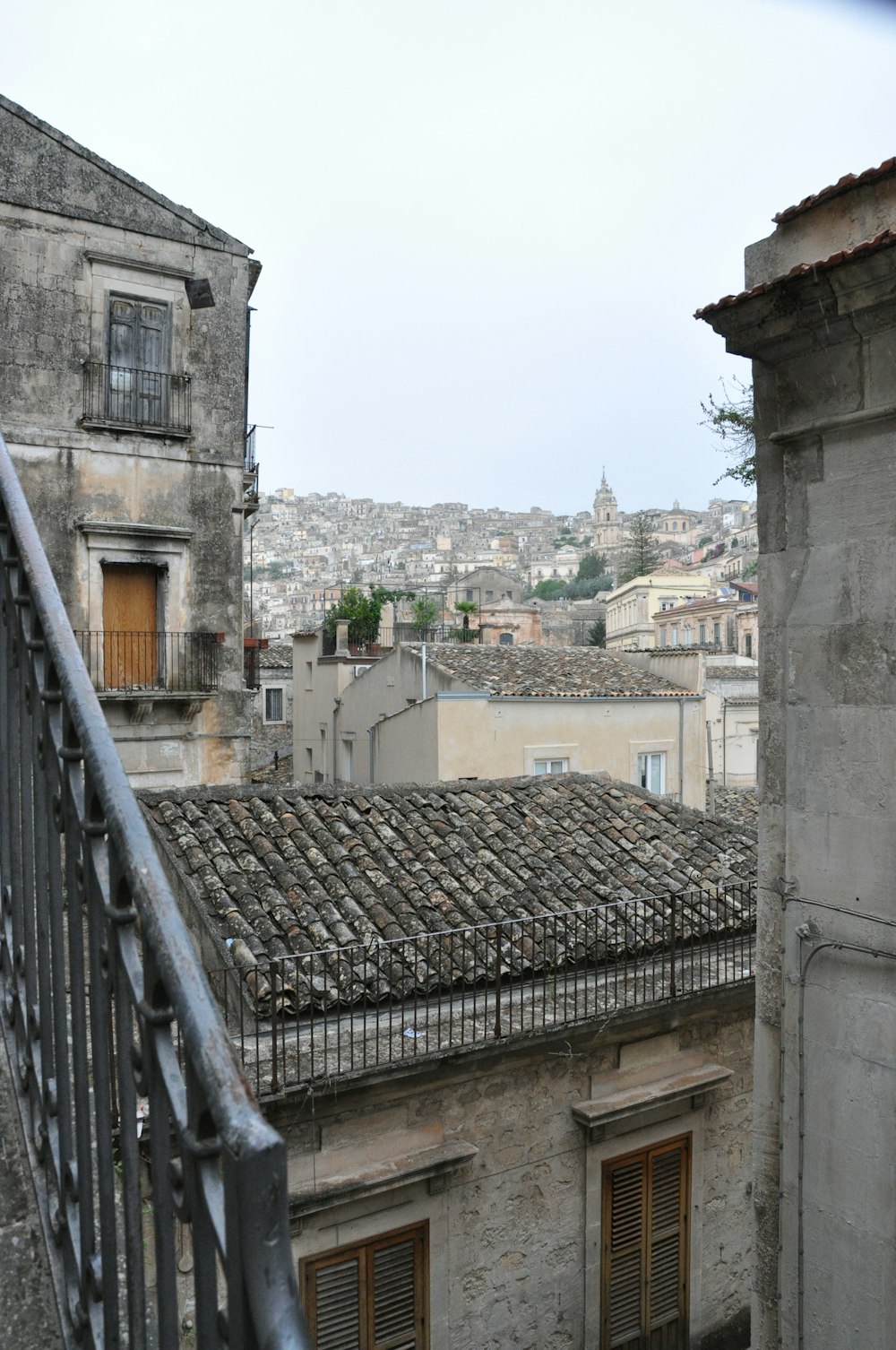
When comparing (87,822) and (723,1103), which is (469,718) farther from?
(87,822)

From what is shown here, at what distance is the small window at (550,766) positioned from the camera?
18.3 metres

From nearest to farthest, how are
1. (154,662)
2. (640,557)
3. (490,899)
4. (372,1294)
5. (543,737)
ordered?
1. (372,1294)
2. (490,899)
3. (154,662)
4. (543,737)
5. (640,557)

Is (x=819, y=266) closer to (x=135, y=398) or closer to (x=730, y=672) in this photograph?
(x=135, y=398)

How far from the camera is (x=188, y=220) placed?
16.0 meters

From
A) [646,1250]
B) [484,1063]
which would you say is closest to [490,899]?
[484,1063]

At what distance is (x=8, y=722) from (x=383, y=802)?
8359 millimetres

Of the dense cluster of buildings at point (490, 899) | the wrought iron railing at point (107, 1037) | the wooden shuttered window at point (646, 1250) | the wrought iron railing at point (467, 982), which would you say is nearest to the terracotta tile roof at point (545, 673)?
the dense cluster of buildings at point (490, 899)

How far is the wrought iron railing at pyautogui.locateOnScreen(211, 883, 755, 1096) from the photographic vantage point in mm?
7074

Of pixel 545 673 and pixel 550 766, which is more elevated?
pixel 545 673

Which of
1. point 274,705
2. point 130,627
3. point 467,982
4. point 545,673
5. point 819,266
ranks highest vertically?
point 819,266

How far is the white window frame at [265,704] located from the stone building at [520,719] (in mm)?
15444

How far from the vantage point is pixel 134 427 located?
1559 cm

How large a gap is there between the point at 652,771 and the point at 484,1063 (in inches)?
509

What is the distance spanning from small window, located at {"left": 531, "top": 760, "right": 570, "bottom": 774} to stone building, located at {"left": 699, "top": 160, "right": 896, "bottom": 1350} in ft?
40.9
